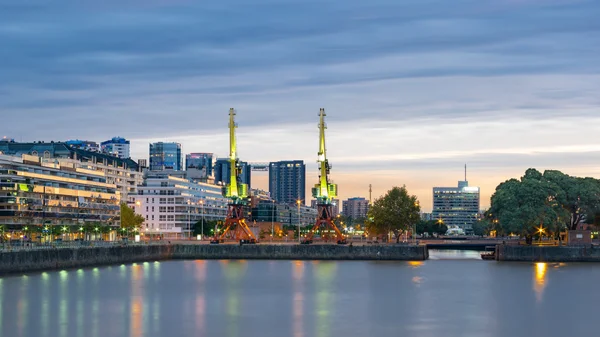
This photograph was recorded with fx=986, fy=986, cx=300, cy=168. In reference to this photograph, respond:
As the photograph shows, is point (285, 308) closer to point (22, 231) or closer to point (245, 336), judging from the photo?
point (245, 336)

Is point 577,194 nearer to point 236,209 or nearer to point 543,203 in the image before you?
point 543,203

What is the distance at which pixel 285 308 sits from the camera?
8044 centimetres

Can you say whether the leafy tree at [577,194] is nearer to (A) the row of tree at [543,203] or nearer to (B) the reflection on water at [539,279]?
(A) the row of tree at [543,203]

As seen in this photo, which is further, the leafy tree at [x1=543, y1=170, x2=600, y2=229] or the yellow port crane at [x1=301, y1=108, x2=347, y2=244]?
the yellow port crane at [x1=301, y1=108, x2=347, y2=244]

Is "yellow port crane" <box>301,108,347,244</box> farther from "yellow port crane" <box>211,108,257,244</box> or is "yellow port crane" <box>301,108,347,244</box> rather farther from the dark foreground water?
the dark foreground water

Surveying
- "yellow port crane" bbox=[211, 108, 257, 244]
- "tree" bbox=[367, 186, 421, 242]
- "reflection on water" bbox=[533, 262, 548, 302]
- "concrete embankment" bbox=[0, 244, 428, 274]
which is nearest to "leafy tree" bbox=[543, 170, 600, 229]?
"reflection on water" bbox=[533, 262, 548, 302]

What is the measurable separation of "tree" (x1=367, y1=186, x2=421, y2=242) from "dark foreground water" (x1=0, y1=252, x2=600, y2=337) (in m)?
48.8

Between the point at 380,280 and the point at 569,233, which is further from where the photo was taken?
the point at 569,233

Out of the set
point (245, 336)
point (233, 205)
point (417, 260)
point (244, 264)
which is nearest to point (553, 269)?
point (417, 260)

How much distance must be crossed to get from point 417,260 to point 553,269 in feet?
96.4

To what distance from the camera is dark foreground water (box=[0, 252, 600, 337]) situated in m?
67.2

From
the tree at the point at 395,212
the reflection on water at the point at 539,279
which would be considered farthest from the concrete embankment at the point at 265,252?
the reflection on water at the point at 539,279

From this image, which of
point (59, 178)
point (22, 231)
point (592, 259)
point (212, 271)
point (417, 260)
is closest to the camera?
point (212, 271)

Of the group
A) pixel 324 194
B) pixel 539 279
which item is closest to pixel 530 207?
pixel 539 279
